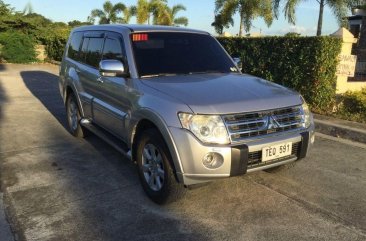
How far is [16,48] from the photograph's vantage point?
24.6 m

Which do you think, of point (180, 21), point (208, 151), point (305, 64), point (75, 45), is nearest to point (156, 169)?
point (208, 151)

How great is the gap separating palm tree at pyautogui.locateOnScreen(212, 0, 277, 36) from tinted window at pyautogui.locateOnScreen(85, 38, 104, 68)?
883 inches

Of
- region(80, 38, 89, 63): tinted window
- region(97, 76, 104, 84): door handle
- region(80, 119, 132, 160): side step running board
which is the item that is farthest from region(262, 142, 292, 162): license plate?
region(80, 38, 89, 63): tinted window

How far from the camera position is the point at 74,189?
4.83 metres

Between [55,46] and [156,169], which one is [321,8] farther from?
[156,169]

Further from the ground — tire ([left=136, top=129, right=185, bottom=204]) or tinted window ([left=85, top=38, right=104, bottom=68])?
tinted window ([left=85, top=38, right=104, bottom=68])

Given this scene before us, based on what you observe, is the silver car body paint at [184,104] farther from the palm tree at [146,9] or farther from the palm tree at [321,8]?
the palm tree at [146,9]

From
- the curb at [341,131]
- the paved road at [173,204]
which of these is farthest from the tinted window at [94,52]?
the curb at [341,131]

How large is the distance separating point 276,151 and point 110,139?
228cm

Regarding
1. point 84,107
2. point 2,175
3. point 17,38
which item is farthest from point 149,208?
point 17,38

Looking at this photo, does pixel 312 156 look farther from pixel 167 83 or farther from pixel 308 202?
pixel 167 83

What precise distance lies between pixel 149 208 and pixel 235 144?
1155 mm

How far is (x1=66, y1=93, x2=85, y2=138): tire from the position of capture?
6908mm

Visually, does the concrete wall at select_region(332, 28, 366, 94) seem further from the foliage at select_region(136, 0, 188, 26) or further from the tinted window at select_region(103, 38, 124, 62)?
the foliage at select_region(136, 0, 188, 26)
